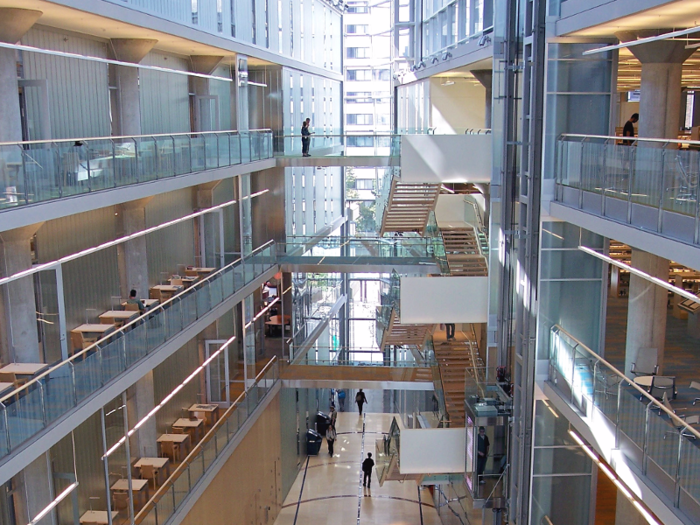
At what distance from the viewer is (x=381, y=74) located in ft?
115

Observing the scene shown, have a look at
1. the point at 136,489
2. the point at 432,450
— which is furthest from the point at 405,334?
the point at 136,489

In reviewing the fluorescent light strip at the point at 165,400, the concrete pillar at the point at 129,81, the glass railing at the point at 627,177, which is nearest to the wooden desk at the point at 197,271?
the fluorescent light strip at the point at 165,400

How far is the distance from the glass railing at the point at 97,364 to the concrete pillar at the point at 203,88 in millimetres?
3819

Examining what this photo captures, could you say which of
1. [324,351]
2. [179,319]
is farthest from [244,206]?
[179,319]

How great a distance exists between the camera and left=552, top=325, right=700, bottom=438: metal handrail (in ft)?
24.7

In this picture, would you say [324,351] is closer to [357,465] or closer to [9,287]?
[357,465]

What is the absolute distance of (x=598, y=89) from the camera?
11.5 m

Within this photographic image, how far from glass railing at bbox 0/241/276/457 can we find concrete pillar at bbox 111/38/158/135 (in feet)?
10.8

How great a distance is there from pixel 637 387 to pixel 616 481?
1.34 meters

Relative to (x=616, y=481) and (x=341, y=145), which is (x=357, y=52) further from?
(x=616, y=481)

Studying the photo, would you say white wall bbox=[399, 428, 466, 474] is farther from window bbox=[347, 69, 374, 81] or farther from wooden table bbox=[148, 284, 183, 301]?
window bbox=[347, 69, 374, 81]

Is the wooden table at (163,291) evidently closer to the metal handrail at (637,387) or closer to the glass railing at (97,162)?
the glass railing at (97,162)

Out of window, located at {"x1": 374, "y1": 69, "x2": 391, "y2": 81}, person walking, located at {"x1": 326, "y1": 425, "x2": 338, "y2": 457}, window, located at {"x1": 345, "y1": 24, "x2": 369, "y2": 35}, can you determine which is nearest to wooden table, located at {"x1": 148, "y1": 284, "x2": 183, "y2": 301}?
person walking, located at {"x1": 326, "y1": 425, "x2": 338, "y2": 457}

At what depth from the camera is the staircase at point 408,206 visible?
1941cm
